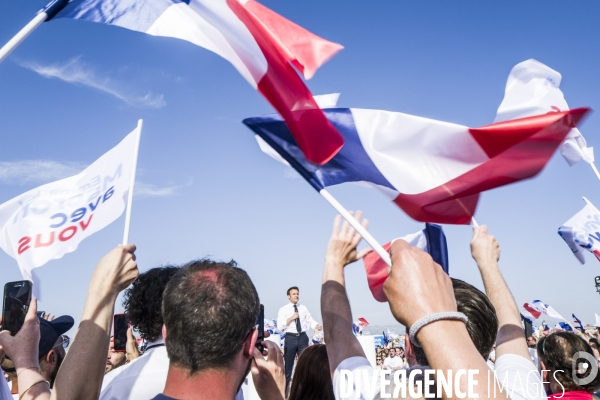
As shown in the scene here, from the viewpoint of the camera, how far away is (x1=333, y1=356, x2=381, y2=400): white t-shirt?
1.99 meters

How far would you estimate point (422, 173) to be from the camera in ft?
9.43

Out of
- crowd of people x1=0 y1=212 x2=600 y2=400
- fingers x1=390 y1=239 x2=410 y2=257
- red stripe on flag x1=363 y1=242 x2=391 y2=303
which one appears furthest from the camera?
red stripe on flag x1=363 y1=242 x2=391 y2=303

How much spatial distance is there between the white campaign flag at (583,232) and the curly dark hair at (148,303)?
19.6 ft

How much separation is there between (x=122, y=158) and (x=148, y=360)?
163 centimetres

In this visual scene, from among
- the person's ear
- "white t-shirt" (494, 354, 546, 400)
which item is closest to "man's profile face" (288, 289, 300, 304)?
"white t-shirt" (494, 354, 546, 400)

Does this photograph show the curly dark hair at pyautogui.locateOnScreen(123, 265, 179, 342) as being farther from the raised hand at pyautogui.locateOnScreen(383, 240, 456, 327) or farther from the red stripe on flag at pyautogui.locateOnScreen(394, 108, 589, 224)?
the raised hand at pyautogui.locateOnScreen(383, 240, 456, 327)

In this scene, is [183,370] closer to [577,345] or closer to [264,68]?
[264,68]

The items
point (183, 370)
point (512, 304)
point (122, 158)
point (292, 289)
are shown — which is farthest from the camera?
point (292, 289)

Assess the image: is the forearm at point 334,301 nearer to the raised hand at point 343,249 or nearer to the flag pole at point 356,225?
the raised hand at point 343,249

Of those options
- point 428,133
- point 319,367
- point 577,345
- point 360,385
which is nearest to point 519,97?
point 428,133

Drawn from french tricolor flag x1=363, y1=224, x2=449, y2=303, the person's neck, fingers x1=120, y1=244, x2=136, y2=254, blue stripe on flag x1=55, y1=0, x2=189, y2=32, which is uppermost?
blue stripe on flag x1=55, y1=0, x2=189, y2=32

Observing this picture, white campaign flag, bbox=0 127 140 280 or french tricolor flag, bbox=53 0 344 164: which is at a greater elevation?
french tricolor flag, bbox=53 0 344 164

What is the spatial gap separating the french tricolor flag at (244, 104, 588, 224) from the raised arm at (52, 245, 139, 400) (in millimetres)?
986

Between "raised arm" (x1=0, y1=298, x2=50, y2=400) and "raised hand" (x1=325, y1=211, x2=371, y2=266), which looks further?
"raised hand" (x1=325, y1=211, x2=371, y2=266)
